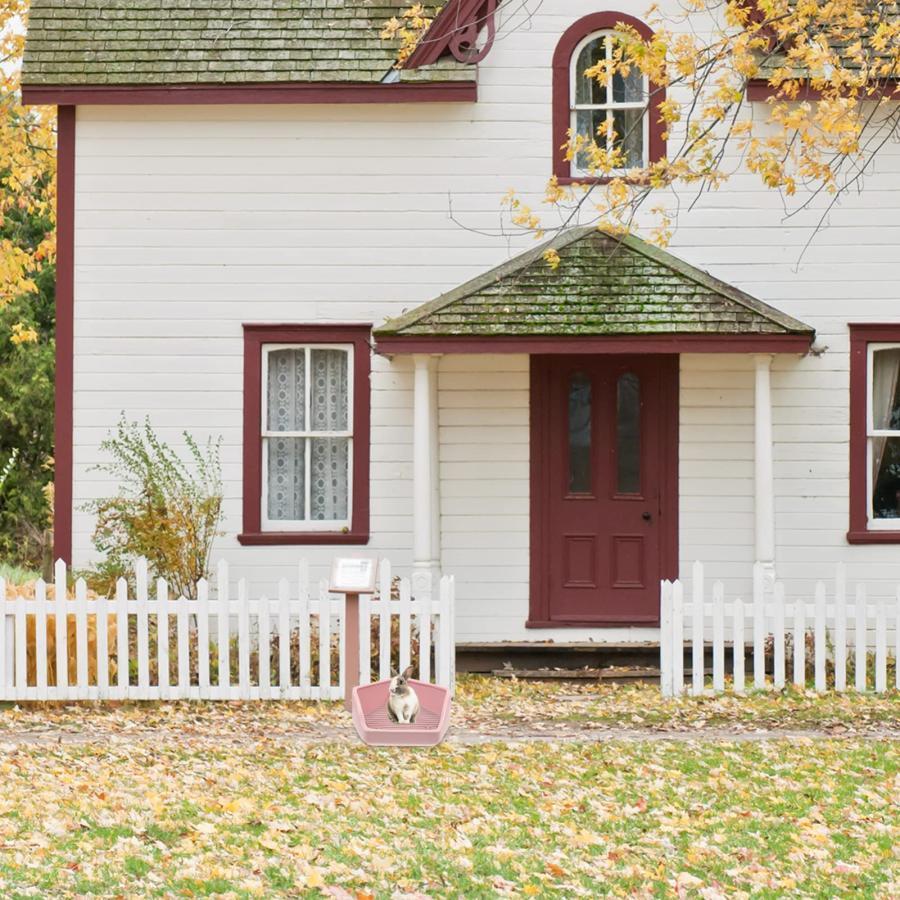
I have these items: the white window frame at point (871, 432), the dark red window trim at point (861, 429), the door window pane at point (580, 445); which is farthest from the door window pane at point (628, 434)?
the white window frame at point (871, 432)

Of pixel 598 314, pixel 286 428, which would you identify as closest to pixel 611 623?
pixel 598 314

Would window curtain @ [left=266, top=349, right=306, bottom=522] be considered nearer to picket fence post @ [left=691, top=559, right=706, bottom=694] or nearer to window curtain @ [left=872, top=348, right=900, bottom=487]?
picket fence post @ [left=691, top=559, right=706, bottom=694]

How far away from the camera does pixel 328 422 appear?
14.8 m

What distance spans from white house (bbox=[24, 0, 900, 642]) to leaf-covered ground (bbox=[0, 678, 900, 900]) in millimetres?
2720

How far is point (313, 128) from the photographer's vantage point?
48.1 feet

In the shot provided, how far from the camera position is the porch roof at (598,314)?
13.4m

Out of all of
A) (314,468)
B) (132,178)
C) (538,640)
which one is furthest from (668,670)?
(132,178)

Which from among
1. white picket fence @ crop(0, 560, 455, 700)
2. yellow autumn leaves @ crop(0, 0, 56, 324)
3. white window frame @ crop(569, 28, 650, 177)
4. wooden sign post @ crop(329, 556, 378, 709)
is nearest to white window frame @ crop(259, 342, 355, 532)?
white picket fence @ crop(0, 560, 455, 700)

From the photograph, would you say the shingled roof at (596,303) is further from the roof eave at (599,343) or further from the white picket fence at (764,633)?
the white picket fence at (764,633)

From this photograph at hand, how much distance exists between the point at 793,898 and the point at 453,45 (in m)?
9.71

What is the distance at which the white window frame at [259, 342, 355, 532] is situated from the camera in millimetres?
14719

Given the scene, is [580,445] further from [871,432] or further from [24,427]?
[24,427]

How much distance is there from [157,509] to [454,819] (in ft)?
22.3

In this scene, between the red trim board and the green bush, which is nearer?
the red trim board
